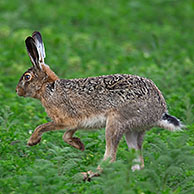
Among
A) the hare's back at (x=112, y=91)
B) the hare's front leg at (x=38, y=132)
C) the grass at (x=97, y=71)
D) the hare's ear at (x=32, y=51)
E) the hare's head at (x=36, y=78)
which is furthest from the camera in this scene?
the hare's head at (x=36, y=78)

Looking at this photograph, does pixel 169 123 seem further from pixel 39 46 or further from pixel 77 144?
pixel 39 46

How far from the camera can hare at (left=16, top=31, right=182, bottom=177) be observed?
24.1ft

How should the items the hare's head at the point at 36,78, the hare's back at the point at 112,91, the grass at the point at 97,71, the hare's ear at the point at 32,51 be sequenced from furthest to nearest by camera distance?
the hare's head at the point at 36,78, the hare's ear at the point at 32,51, the hare's back at the point at 112,91, the grass at the point at 97,71

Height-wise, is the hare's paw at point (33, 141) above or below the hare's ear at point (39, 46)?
below

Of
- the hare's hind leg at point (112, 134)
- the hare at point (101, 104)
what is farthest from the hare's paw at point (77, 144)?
the hare's hind leg at point (112, 134)

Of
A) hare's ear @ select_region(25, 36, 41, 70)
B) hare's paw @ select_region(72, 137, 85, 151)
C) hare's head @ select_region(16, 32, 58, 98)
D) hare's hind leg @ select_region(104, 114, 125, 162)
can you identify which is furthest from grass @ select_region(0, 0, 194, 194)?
hare's ear @ select_region(25, 36, 41, 70)

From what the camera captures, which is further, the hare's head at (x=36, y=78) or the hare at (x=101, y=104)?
the hare's head at (x=36, y=78)

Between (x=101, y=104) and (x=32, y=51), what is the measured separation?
1369 mm

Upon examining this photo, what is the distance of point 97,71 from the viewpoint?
41.2ft

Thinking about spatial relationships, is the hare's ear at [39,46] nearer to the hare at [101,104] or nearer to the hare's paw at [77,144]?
the hare at [101,104]

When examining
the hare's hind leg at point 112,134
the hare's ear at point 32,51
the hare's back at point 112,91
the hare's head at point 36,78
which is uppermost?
the hare's ear at point 32,51

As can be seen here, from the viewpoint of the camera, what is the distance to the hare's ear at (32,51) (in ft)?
26.1

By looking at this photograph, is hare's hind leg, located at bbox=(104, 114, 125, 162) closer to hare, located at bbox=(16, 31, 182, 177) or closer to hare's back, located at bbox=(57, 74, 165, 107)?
hare, located at bbox=(16, 31, 182, 177)

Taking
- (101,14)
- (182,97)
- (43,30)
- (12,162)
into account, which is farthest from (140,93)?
(101,14)
